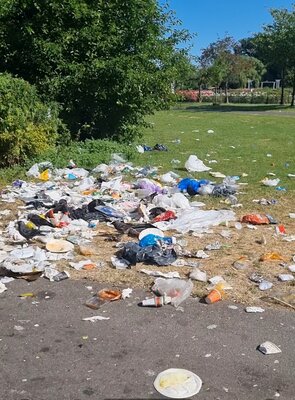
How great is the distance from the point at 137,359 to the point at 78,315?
0.76 meters

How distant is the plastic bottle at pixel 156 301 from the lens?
3.82 meters

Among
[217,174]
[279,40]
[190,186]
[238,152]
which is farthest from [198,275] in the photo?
[279,40]

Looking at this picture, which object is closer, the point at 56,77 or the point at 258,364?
the point at 258,364

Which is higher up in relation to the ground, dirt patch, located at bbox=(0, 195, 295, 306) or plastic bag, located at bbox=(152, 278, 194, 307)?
plastic bag, located at bbox=(152, 278, 194, 307)

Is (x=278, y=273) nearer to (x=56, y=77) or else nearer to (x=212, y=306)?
(x=212, y=306)

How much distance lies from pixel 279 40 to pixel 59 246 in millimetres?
32568

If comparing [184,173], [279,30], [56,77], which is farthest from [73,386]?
[279,30]

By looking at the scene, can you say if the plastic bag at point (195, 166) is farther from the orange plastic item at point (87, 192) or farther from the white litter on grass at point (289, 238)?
the white litter on grass at point (289, 238)

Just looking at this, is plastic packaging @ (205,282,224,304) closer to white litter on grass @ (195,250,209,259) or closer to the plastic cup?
the plastic cup

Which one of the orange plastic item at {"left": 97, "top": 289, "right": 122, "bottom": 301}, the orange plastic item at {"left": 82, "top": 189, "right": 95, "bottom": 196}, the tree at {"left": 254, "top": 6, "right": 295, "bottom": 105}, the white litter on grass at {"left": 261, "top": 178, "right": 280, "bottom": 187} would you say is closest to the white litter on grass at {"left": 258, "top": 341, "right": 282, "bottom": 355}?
the orange plastic item at {"left": 97, "top": 289, "right": 122, "bottom": 301}

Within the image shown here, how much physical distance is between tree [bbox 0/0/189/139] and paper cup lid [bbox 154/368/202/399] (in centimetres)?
887

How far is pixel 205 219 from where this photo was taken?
19.7 ft

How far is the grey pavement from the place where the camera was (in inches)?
109

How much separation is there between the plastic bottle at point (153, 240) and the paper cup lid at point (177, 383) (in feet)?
6.91
